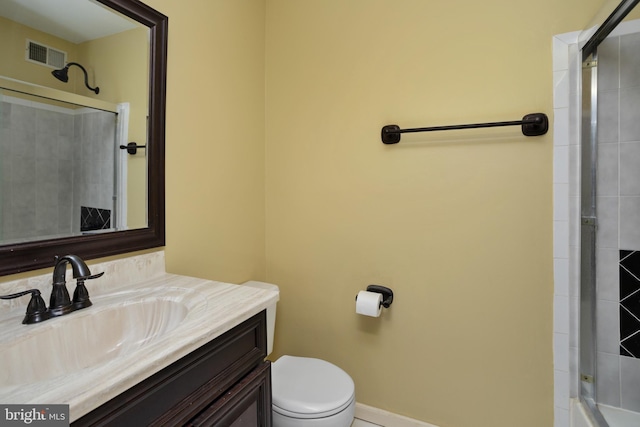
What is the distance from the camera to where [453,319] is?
1534mm

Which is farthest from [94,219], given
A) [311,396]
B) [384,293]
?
[384,293]

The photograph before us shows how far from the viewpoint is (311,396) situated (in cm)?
133

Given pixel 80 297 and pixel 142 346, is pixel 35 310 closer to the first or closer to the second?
pixel 80 297

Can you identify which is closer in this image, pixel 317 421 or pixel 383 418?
pixel 317 421

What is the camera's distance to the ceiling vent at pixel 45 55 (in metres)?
0.96

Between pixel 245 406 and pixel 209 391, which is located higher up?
pixel 209 391

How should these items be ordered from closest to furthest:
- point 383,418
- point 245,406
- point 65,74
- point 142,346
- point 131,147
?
point 142,346
point 245,406
point 65,74
point 131,147
point 383,418

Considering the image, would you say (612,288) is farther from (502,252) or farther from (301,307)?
(301,307)

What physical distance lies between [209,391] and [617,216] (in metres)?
1.74

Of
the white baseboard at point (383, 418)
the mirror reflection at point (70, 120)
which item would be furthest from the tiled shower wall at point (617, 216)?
the mirror reflection at point (70, 120)

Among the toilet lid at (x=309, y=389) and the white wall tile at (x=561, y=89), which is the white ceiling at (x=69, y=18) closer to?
the toilet lid at (x=309, y=389)

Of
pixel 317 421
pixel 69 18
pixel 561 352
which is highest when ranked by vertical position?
pixel 69 18

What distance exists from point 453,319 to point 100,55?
1.80m

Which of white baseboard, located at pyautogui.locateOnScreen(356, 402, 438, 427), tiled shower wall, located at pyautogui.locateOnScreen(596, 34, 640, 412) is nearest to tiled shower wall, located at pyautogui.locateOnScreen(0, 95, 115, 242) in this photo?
white baseboard, located at pyautogui.locateOnScreen(356, 402, 438, 427)
